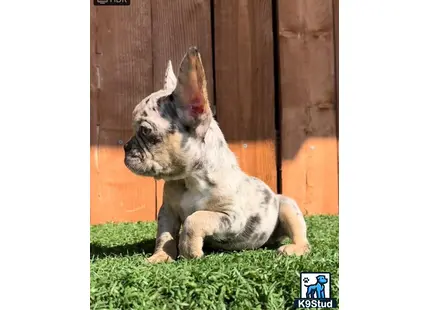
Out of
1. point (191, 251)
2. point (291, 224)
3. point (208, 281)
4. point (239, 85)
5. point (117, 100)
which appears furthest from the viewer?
point (239, 85)

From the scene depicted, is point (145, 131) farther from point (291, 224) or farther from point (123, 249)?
point (291, 224)

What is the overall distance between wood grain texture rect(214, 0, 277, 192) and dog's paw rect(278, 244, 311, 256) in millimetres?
348

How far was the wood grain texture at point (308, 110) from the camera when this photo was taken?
7.32ft

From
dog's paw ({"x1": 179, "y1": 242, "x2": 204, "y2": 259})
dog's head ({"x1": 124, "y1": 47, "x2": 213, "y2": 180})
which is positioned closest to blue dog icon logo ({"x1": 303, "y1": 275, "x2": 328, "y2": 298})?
dog's paw ({"x1": 179, "y1": 242, "x2": 204, "y2": 259})

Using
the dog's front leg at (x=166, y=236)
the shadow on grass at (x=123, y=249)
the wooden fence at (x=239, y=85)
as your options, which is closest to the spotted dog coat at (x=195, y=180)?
the dog's front leg at (x=166, y=236)

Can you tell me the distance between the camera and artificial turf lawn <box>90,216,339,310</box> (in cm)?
169

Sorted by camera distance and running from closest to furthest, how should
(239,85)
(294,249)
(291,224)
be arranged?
(294,249)
(291,224)
(239,85)

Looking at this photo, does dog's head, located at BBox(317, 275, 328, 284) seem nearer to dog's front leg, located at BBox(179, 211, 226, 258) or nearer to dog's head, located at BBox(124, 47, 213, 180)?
dog's front leg, located at BBox(179, 211, 226, 258)

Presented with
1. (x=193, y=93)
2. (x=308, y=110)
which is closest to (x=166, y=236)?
(x=193, y=93)

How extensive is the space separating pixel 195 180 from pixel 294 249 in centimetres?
37

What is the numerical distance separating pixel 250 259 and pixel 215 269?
0.16 meters

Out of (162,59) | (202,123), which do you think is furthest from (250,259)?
(162,59)

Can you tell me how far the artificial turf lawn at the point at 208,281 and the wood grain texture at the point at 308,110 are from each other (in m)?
0.38

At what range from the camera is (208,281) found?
1727mm
